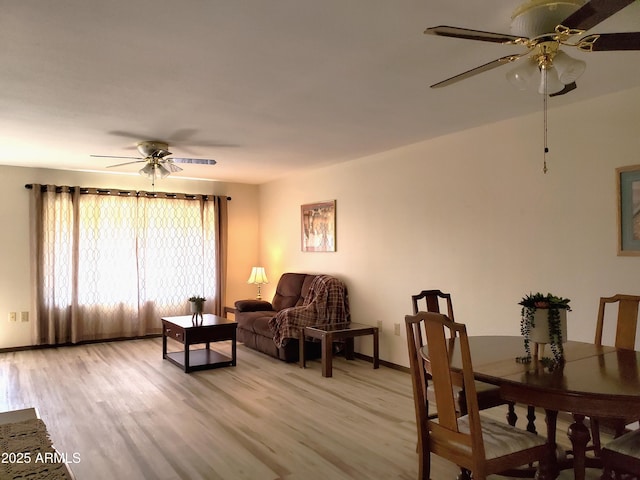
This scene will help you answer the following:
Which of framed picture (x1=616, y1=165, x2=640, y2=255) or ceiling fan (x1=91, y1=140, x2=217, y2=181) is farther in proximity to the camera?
ceiling fan (x1=91, y1=140, x2=217, y2=181)

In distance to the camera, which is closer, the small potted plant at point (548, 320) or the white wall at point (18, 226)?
the small potted plant at point (548, 320)

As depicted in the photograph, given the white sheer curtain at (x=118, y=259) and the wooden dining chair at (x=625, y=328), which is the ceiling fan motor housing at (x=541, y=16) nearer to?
the wooden dining chair at (x=625, y=328)

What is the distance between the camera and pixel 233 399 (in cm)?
393

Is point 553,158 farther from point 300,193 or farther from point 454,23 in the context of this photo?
point 300,193

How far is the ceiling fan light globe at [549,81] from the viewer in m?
2.02

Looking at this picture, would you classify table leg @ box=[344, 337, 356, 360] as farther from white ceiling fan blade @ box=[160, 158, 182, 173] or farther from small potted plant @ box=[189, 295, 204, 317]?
white ceiling fan blade @ box=[160, 158, 182, 173]

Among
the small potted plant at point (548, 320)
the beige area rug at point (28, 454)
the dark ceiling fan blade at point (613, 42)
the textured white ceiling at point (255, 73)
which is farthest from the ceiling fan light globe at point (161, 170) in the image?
the dark ceiling fan blade at point (613, 42)

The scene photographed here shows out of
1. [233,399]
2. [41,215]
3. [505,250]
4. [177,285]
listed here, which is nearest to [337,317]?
[233,399]

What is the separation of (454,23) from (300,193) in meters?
4.48

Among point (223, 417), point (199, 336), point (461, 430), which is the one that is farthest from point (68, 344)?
point (461, 430)

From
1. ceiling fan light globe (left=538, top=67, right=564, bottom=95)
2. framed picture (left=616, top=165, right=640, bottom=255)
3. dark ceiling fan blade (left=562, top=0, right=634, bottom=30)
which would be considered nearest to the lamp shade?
framed picture (left=616, top=165, right=640, bottom=255)

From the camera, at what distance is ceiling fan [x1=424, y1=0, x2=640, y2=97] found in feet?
5.35

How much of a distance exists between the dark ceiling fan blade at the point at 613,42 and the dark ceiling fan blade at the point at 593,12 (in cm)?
10

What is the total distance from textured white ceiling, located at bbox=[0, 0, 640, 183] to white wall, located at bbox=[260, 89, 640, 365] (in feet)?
0.73
